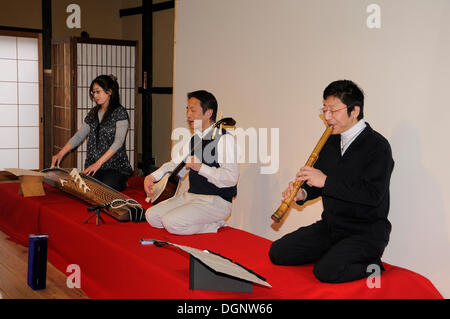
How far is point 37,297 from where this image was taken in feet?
9.38

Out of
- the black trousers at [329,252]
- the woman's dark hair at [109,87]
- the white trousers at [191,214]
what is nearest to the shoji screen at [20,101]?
the woman's dark hair at [109,87]

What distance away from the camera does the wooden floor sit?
9.50 feet

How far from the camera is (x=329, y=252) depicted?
2.39m

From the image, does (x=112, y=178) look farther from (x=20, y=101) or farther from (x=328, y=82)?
(x=20, y=101)

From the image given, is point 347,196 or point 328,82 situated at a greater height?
point 328,82

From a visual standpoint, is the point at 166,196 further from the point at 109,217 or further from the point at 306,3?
the point at 306,3

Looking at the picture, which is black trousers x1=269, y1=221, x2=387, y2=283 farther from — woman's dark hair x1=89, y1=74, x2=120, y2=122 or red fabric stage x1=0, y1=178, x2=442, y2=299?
woman's dark hair x1=89, y1=74, x2=120, y2=122

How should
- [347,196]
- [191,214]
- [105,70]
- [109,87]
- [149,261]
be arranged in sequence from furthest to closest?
1. [105,70]
2. [109,87]
3. [191,214]
4. [149,261]
5. [347,196]

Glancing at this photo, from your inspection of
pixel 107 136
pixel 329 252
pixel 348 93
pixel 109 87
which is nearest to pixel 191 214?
pixel 329 252

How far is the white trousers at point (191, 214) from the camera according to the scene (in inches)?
121

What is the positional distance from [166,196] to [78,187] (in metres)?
0.79

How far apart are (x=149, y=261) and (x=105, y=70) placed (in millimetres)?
4154
